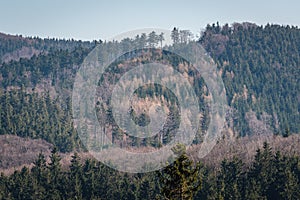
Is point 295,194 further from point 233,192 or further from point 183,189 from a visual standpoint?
point 183,189

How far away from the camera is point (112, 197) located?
9281cm

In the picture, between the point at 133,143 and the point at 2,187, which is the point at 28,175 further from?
the point at 133,143

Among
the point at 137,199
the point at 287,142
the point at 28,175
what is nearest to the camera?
the point at 137,199

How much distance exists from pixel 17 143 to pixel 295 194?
10406 cm

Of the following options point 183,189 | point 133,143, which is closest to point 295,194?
point 183,189

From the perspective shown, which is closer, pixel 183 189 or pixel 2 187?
pixel 183 189

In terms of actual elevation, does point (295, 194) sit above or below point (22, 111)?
below

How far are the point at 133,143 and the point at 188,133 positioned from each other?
55.5 feet

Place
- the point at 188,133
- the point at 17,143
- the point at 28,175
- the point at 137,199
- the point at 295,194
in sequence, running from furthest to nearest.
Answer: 1. the point at 188,133
2. the point at 17,143
3. the point at 28,175
4. the point at 137,199
5. the point at 295,194

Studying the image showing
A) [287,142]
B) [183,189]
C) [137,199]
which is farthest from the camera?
[287,142]

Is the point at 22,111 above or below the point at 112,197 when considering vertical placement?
above

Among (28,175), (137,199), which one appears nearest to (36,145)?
(28,175)

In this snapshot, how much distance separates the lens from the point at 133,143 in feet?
632

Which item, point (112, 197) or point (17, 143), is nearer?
point (112, 197)
